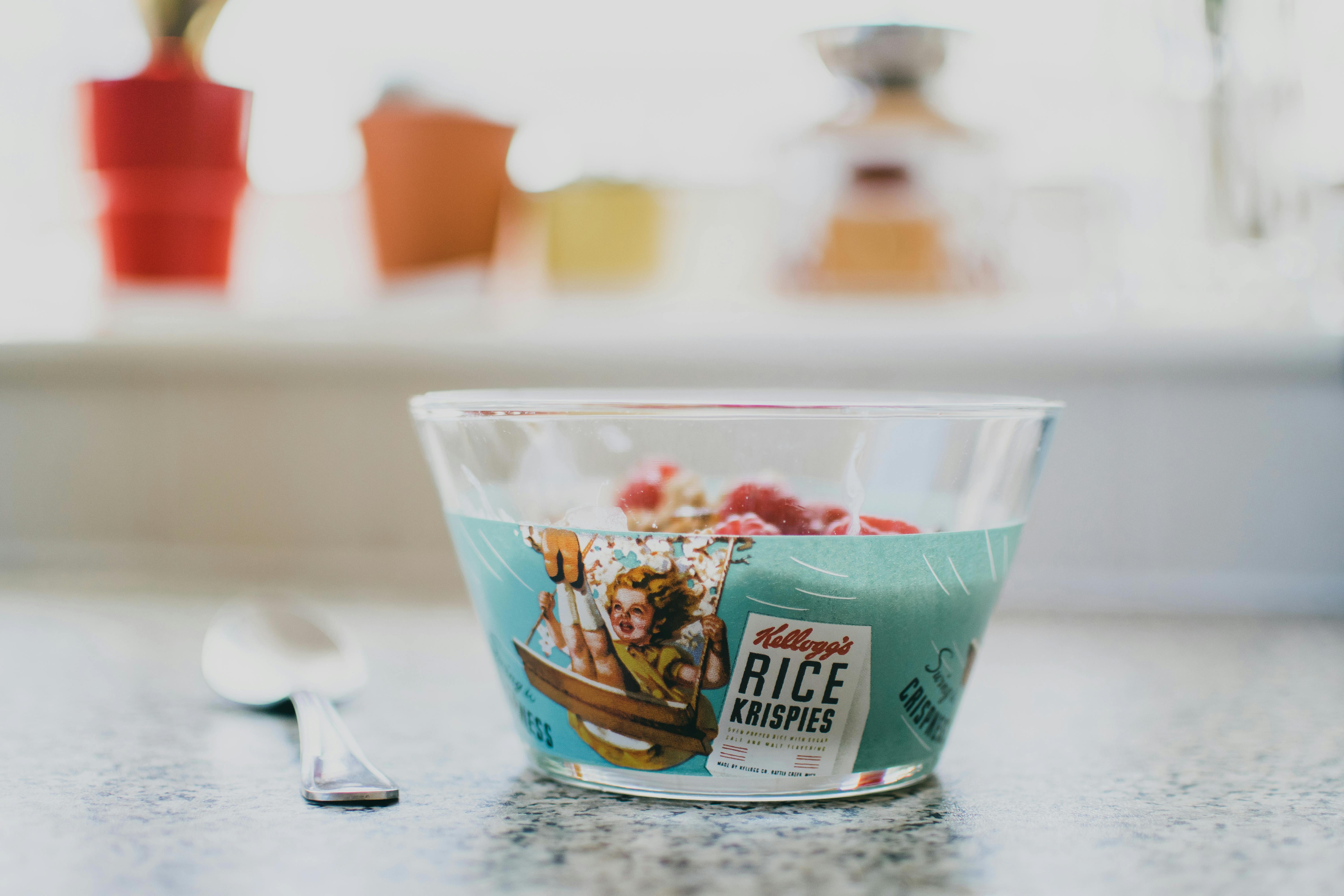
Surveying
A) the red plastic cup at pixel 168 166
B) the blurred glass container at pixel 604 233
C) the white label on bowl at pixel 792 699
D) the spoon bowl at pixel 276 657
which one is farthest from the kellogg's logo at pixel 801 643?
the red plastic cup at pixel 168 166

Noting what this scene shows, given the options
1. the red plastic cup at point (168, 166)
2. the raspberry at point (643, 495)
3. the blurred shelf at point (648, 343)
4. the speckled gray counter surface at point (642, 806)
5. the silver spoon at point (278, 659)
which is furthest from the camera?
the red plastic cup at point (168, 166)

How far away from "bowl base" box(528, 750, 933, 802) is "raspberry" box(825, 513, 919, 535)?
0.30 feet

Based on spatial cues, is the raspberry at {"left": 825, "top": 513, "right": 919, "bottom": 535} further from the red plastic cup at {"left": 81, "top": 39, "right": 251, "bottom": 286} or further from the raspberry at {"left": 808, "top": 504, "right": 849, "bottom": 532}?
the red plastic cup at {"left": 81, "top": 39, "right": 251, "bottom": 286}

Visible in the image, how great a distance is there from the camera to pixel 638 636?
42 cm

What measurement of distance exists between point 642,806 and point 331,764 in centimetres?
13

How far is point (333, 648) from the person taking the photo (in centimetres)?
64

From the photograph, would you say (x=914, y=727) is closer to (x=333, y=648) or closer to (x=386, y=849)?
(x=386, y=849)

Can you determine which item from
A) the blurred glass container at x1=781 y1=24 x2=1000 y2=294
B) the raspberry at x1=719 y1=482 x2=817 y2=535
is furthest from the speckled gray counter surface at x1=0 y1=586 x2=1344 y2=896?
the blurred glass container at x1=781 y1=24 x2=1000 y2=294

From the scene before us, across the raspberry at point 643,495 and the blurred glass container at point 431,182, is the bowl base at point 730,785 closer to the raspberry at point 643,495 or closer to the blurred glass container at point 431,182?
the raspberry at point 643,495

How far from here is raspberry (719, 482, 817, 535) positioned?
45cm

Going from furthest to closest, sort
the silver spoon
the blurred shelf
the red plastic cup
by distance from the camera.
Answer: the red plastic cup → the blurred shelf → the silver spoon

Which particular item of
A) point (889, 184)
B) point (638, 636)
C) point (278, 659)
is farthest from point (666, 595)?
point (889, 184)

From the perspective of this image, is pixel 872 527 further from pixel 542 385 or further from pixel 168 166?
pixel 168 166

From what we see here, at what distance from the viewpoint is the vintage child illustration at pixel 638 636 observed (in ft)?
1.36
